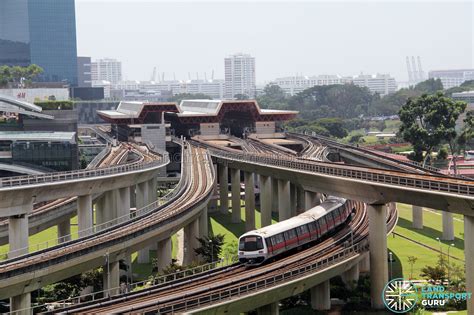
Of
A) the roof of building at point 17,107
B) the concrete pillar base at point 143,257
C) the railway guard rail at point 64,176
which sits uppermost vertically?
the roof of building at point 17,107

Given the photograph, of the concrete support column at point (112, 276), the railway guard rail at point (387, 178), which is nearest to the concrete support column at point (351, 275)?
the railway guard rail at point (387, 178)

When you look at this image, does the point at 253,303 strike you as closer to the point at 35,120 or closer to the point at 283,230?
the point at 283,230

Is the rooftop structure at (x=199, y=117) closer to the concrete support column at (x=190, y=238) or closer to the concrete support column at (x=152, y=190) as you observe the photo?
the concrete support column at (x=152, y=190)

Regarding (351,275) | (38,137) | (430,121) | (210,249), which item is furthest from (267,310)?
(430,121)

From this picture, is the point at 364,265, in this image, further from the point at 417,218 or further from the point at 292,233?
the point at 417,218

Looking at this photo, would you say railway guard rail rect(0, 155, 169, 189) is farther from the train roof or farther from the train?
the train roof
